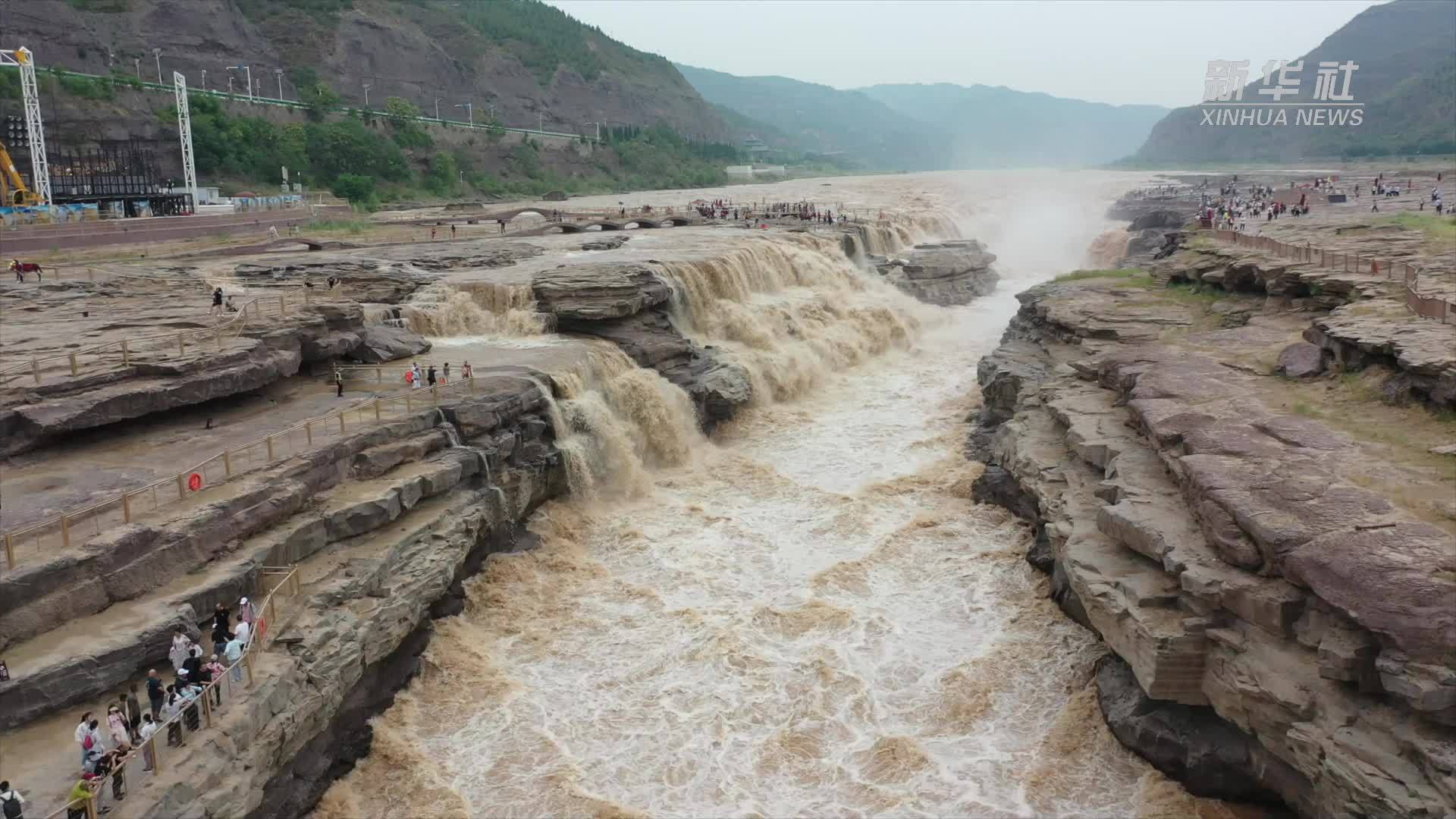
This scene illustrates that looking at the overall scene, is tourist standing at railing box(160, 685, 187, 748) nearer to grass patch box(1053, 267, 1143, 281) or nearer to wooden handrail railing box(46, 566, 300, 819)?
wooden handrail railing box(46, 566, 300, 819)

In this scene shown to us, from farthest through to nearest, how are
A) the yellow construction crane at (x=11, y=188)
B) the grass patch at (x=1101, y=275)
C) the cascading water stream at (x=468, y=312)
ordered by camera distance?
1. the yellow construction crane at (x=11, y=188)
2. the grass patch at (x=1101, y=275)
3. the cascading water stream at (x=468, y=312)

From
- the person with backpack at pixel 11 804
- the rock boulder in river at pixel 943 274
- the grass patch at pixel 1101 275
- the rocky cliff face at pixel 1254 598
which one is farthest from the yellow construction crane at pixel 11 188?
the rocky cliff face at pixel 1254 598

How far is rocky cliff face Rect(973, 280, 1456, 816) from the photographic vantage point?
35.2 ft

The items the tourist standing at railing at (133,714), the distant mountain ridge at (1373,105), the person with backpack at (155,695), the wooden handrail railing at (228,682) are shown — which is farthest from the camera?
the distant mountain ridge at (1373,105)

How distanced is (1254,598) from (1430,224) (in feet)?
89.1

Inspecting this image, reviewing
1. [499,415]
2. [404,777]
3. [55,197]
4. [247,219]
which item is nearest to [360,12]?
[55,197]

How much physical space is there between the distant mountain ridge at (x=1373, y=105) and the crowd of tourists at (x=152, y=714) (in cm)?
12810

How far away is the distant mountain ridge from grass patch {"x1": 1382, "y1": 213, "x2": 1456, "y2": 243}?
89855 mm

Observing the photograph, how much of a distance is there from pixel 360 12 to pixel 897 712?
12066cm

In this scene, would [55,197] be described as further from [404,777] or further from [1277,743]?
[1277,743]

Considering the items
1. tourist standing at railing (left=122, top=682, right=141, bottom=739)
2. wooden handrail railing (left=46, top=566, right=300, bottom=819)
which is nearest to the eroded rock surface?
wooden handrail railing (left=46, top=566, right=300, bottom=819)

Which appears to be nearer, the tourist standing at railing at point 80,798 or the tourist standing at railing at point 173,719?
the tourist standing at railing at point 80,798

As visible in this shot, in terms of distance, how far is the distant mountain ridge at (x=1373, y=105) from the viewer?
11662cm

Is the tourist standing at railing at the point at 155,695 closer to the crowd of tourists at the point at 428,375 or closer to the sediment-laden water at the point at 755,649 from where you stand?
the sediment-laden water at the point at 755,649
